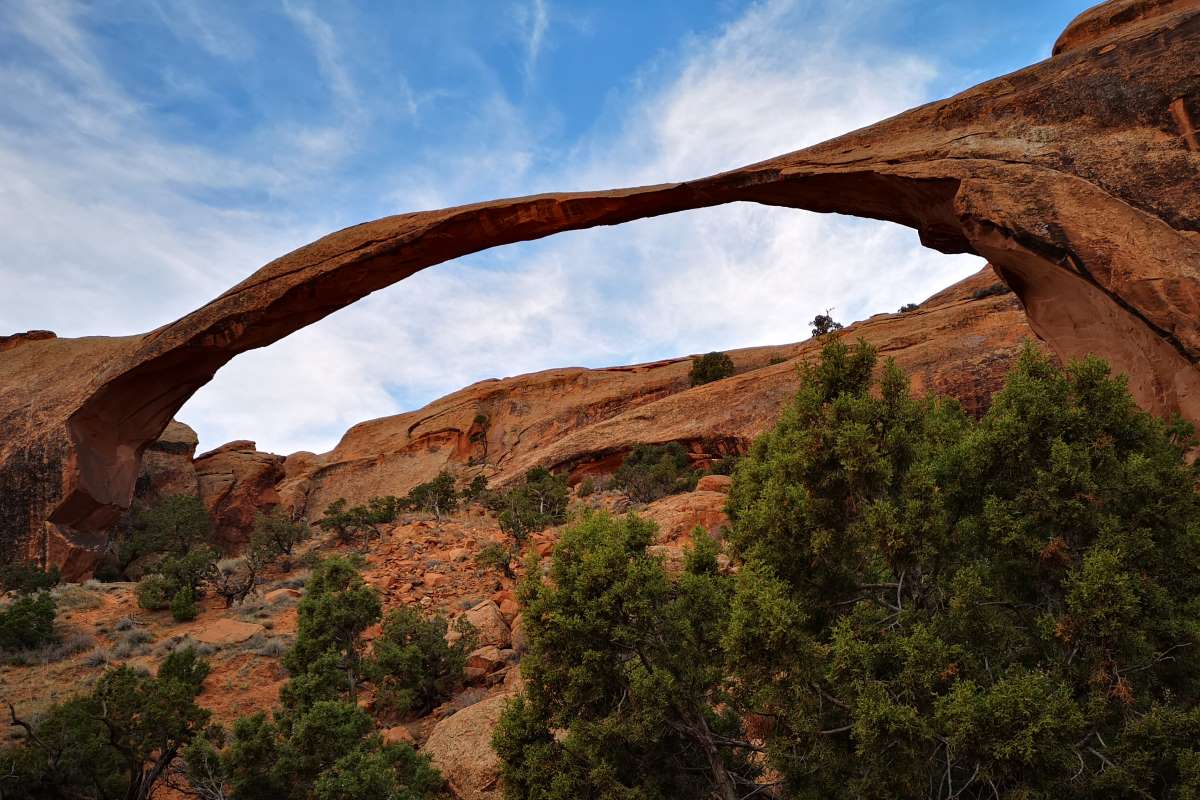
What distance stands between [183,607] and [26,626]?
2.66 m

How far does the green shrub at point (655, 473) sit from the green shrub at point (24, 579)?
49.6 feet

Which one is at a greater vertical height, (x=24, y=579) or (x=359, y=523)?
(x=24, y=579)

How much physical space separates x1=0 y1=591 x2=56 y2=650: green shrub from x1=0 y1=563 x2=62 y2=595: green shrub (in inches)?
129

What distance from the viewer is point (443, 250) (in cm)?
1730

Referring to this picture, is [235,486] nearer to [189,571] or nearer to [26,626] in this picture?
[189,571]

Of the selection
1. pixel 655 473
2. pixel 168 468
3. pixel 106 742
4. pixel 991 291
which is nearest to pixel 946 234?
pixel 655 473

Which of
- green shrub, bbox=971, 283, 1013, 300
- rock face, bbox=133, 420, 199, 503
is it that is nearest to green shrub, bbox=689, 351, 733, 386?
green shrub, bbox=971, 283, 1013, 300

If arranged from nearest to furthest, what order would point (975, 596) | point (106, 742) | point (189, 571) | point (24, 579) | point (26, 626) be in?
point (975, 596), point (106, 742), point (26, 626), point (189, 571), point (24, 579)

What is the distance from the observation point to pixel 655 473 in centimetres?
2198

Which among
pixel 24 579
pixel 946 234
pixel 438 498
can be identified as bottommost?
pixel 438 498

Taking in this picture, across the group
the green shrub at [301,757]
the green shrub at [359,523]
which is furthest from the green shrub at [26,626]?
the green shrub at [359,523]

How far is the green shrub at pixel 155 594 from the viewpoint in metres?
15.9

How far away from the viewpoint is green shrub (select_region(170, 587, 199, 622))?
1529 centimetres

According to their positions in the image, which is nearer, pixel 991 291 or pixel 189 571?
pixel 189 571
